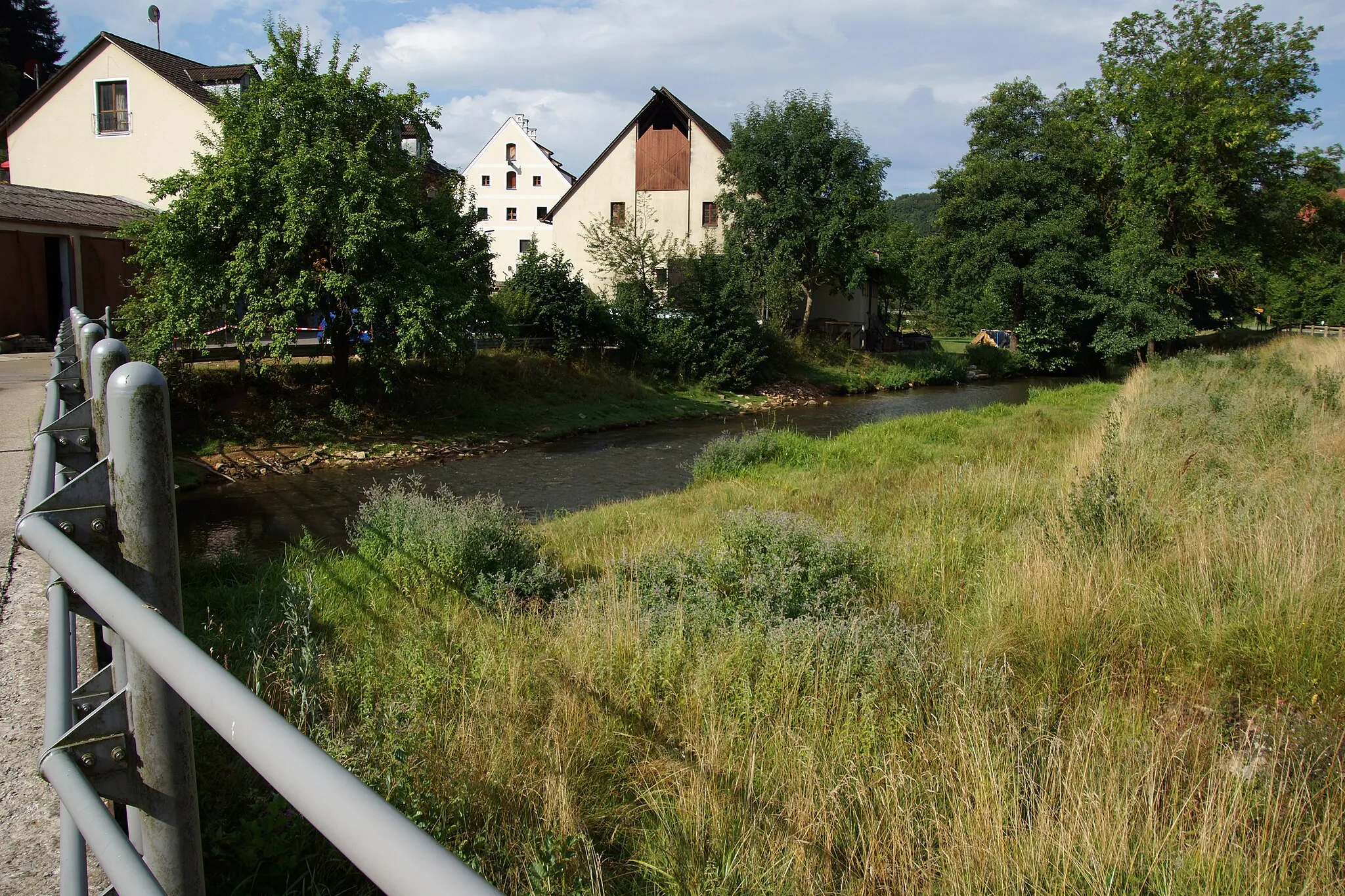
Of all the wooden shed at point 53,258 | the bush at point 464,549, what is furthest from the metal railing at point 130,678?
the wooden shed at point 53,258

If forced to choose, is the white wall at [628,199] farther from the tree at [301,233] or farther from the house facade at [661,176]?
the tree at [301,233]

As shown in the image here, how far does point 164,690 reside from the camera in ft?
5.50

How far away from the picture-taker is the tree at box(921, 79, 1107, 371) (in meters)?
38.9

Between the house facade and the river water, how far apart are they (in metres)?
18.7

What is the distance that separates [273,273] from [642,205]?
1040 inches

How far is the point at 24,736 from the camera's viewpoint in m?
3.00

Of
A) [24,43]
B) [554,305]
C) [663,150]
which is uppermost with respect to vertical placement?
[24,43]

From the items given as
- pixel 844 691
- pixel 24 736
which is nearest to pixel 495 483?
pixel 844 691

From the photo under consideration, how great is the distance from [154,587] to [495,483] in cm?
1723

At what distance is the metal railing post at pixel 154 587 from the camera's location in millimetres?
1647

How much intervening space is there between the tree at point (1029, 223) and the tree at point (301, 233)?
27334 mm

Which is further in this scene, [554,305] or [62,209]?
[554,305]

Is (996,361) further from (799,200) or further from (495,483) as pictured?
(495,483)

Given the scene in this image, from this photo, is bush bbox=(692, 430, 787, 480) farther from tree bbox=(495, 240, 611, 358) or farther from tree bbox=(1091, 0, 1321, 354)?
tree bbox=(1091, 0, 1321, 354)
